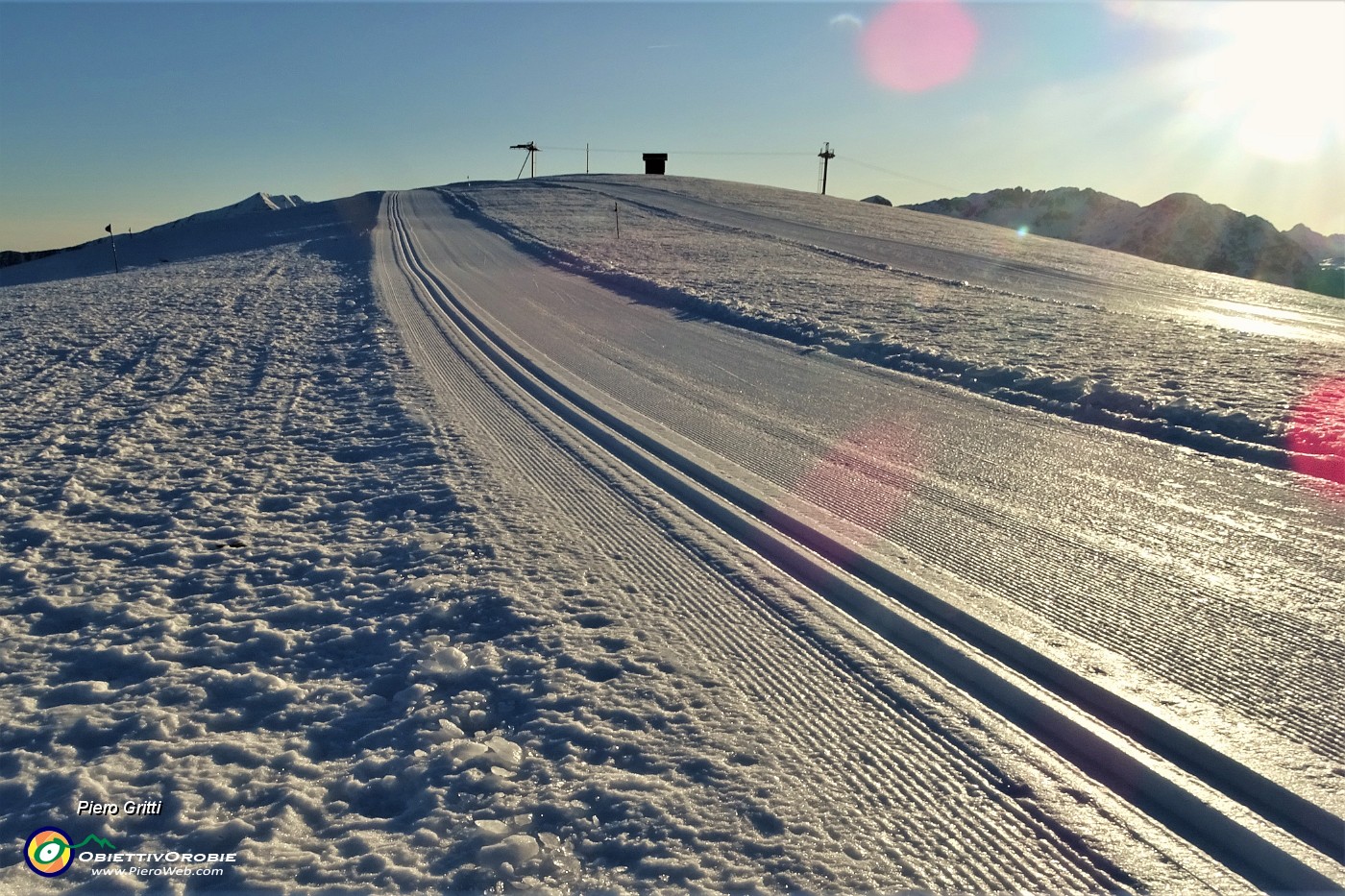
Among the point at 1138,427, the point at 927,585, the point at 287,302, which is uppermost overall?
the point at 287,302

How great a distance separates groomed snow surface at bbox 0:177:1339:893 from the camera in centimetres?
248

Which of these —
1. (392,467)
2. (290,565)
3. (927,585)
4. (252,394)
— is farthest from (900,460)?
(252,394)

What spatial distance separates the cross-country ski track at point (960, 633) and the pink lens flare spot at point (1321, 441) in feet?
1.71

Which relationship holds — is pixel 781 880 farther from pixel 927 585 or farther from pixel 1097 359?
pixel 1097 359

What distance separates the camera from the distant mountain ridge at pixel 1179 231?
72.4m

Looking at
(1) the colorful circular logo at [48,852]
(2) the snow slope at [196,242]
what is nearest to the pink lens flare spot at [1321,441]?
(1) the colorful circular logo at [48,852]

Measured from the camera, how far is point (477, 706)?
3.25 metres

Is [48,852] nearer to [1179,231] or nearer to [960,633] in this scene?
[960,633]

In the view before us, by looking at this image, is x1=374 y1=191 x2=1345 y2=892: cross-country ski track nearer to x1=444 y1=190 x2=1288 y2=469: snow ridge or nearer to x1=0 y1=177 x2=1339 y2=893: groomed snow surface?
x1=0 y1=177 x2=1339 y2=893: groomed snow surface

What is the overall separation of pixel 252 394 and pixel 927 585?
755cm

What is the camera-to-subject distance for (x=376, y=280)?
62.9ft

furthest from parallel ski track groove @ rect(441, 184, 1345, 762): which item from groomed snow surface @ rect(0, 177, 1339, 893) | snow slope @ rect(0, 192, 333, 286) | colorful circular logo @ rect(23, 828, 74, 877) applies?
snow slope @ rect(0, 192, 333, 286)

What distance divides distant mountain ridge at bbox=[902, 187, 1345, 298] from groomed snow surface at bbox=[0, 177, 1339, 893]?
53999 mm

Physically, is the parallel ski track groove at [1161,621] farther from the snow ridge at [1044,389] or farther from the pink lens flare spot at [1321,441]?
the snow ridge at [1044,389]
